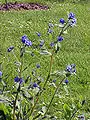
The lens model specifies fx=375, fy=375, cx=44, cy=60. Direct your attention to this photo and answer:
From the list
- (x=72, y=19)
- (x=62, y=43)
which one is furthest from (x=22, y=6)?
(x=72, y=19)

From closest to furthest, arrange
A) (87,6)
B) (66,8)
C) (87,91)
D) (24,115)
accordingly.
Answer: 1. (24,115)
2. (87,91)
3. (66,8)
4. (87,6)

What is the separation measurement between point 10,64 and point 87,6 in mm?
9021

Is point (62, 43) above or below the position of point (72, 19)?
below

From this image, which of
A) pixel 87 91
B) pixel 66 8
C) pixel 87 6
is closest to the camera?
pixel 87 91

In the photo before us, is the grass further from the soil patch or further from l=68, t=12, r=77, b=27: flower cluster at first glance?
l=68, t=12, r=77, b=27: flower cluster

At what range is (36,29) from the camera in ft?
37.4

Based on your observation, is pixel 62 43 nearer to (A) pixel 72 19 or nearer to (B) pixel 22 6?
(B) pixel 22 6

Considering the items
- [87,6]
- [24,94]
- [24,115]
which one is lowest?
[87,6]

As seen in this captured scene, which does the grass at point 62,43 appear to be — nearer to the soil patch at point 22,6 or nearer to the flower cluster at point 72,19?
the soil patch at point 22,6

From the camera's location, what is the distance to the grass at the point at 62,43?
7863 mm

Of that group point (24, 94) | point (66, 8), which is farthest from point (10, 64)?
point (66, 8)

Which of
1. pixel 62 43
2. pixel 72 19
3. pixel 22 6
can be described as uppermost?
pixel 72 19

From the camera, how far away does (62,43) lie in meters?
10.6

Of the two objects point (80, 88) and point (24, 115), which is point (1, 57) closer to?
point (80, 88)
